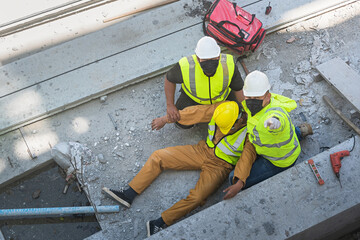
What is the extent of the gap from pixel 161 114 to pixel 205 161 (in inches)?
40.7

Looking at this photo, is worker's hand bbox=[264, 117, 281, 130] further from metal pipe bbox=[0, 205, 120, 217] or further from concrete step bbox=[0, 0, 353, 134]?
concrete step bbox=[0, 0, 353, 134]

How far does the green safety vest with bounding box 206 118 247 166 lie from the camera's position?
Answer: 4.05m

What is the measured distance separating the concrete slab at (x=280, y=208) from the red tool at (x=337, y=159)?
2.0 inches

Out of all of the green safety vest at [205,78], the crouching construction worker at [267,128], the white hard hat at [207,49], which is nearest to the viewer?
the crouching construction worker at [267,128]

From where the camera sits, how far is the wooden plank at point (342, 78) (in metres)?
4.56

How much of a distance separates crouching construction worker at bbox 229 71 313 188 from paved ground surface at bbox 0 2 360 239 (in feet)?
2.36

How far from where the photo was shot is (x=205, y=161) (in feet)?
14.1

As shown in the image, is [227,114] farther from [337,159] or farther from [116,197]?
[116,197]

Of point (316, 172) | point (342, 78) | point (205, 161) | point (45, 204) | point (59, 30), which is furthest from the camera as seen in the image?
point (59, 30)

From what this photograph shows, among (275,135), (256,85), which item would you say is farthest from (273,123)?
(256,85)

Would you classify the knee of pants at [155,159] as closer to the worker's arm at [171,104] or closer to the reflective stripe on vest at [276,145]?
the worker's arm at [171,104]

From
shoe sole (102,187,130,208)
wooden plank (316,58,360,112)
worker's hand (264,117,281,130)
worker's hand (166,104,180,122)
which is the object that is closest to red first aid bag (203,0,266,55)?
wooden plank (316,58,360,112)

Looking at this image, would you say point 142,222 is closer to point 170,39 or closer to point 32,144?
point 32,144

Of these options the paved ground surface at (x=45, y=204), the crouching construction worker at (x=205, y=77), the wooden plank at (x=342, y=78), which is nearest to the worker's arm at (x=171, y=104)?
the crouching construction worker at (x=205, y=77)
